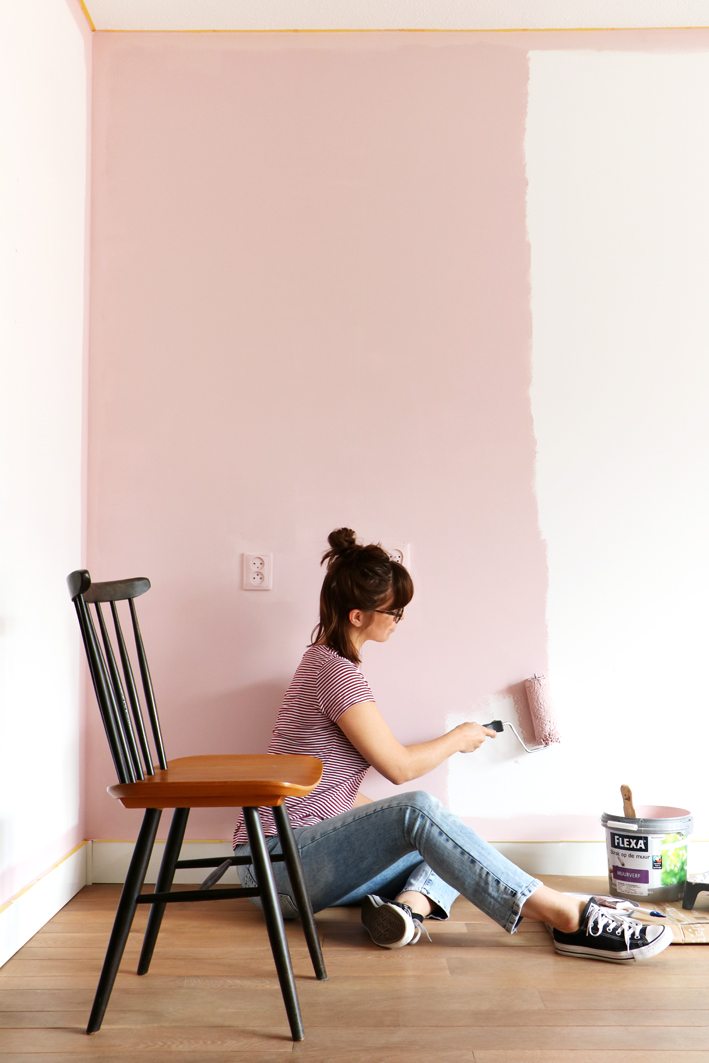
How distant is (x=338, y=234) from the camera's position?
277cm

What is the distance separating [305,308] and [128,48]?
0.91 metres

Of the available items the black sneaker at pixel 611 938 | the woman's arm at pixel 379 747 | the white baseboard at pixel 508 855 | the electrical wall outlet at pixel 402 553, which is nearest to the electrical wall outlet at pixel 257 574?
the electrical wall outlet at pixel 402 553

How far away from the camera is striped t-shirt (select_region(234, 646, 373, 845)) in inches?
87.7

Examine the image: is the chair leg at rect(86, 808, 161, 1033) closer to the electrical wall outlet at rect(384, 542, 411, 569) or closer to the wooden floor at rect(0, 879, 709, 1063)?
the wooden floor at rect(0, 879, 709, 1063)

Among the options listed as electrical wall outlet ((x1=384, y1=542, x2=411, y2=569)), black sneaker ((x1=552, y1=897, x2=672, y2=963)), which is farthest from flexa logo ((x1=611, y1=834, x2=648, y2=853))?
electrical wall outlet ((x1=384, y1=542, x2=411, y2=569))

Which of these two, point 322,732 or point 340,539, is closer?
point 322,732

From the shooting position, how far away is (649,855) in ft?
7.84

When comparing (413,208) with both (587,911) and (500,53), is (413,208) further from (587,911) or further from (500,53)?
(587,911)

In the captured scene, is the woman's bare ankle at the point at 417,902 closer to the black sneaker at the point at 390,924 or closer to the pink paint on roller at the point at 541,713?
the black sneaker at the point at 390,924

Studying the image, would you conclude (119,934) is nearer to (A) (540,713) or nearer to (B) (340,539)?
(B) (340,539)

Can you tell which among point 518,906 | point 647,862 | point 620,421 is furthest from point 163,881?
point 620,421

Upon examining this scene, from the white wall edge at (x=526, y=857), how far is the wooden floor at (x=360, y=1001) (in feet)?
1.18

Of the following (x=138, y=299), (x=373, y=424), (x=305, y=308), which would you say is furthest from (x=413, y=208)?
(x=138, y=299)

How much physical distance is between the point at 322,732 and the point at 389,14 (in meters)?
1.97
